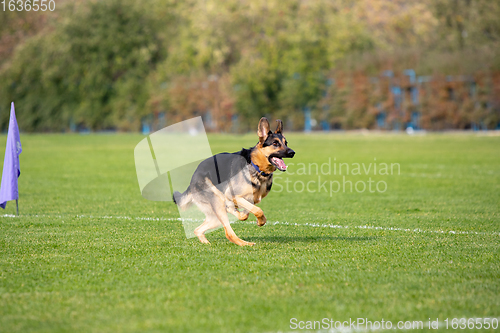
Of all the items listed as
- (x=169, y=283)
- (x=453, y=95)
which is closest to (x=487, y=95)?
(x=453, y=95)

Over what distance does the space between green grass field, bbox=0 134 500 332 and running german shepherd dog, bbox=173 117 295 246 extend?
0.51m

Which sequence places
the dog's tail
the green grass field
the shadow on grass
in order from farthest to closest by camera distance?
the shadow on grass, the dog's tail, the green grass field

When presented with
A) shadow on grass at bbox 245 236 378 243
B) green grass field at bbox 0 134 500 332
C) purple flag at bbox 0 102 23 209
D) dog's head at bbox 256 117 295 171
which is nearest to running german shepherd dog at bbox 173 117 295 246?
dog's head at bbox 256 117 295 171

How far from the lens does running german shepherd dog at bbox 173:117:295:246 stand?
25.0ft

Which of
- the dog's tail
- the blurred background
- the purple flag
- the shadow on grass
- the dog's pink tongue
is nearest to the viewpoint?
the dog's pink tongue

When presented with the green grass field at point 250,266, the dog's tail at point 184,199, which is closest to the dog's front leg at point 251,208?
the green grass field at point 250,266

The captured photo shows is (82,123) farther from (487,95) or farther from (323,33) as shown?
(487,95)

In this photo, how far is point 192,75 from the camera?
6919 centimetres

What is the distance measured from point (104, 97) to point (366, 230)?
67.6 meters

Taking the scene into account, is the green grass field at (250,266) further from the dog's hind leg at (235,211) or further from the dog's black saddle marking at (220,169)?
the dog's black saddle marking at (220,169)

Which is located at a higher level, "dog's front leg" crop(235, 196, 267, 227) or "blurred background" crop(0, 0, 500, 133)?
"blurred background" crop(0, 0, 500, 133)

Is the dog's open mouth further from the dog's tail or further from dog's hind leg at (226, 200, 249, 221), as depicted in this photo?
the dog's tail

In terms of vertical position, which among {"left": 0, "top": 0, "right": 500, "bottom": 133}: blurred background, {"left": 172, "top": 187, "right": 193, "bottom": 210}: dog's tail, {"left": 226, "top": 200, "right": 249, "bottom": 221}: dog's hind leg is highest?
{"left": 0, "top": 0, "right": 500, "bottom": 133}: blurred background

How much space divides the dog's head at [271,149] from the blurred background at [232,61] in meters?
54.8
